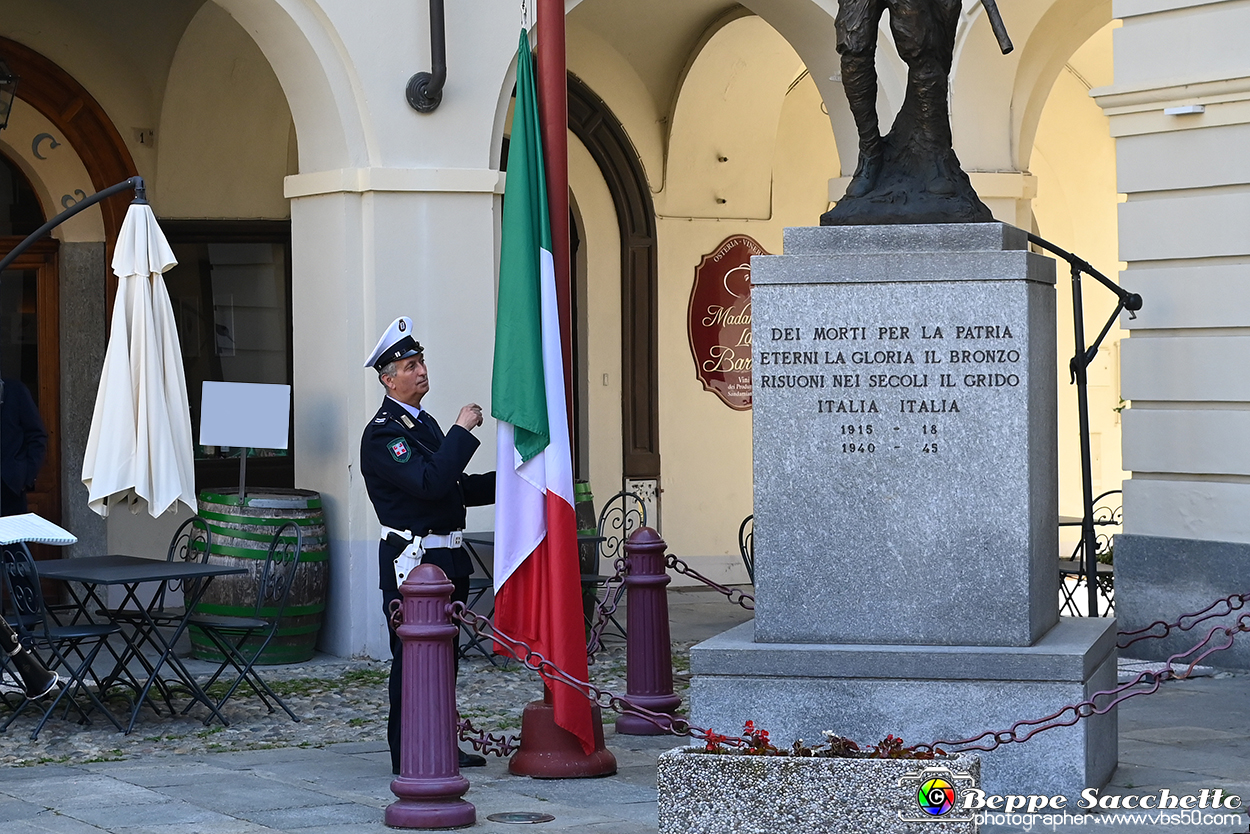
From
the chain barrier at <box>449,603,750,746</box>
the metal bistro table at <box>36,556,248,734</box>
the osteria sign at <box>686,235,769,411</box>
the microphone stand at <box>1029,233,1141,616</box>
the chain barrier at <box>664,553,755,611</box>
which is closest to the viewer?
the chain barrier at <box>449,603,750,746</box>

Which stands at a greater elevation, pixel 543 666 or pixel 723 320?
pixel 723 320

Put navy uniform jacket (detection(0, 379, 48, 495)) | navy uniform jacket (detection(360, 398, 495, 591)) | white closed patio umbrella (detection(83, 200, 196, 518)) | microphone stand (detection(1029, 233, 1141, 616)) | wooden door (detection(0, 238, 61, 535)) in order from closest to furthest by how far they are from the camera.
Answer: navy uniform jacket (detection(360, 398, 495, 591)) → white closed patio umbrella (detection(83, 200, 196, 518)) → microphone stand (detection(1029, 233, 1141, 616)) → navy uniform jacket (detection(0, 379, 48, 495)) → wooden door (detection(0, 238, 61, 535))

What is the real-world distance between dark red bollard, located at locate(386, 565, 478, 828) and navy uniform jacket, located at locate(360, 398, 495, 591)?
0.67 meters

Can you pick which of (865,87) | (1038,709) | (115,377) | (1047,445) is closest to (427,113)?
(115,377)

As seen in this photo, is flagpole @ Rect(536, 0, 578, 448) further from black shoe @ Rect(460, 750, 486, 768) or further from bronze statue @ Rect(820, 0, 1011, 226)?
black shoe @ Rect(460, 750, 486, 768)

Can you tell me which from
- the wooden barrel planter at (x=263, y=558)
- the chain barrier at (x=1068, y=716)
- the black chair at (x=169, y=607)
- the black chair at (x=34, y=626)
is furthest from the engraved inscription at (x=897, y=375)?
the wooden barrel planter at (x=263, y=558)

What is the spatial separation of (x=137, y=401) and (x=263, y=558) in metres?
1.32

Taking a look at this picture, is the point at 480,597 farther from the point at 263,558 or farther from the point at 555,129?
the point at 555,129

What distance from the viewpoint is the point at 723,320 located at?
44.2 feet

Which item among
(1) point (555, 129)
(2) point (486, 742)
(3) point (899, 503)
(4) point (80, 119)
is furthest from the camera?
(4) point (80, 119)

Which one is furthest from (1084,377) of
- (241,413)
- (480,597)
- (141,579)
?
(141,579)

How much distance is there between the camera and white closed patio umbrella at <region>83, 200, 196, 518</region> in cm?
830

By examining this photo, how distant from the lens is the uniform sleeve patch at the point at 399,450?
6.28 m

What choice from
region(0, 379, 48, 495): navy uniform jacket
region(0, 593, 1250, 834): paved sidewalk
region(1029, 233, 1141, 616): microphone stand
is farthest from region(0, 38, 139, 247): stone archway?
region(1029, 233, 1141, 616): microphone stand
